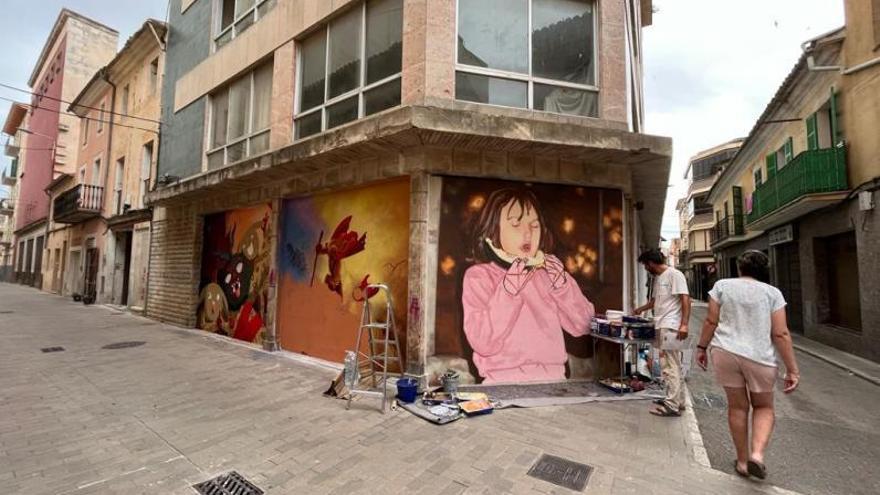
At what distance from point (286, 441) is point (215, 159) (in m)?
8.57

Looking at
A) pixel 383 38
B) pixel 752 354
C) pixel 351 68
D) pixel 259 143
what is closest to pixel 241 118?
pixel 259 143

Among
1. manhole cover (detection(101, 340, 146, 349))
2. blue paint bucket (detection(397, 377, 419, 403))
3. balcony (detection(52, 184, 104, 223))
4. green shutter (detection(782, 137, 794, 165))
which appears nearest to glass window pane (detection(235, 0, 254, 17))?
manhole cover (detection(101, 340, 146, 349))

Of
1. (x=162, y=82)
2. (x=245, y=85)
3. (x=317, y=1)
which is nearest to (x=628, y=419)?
(x=317, y=1)

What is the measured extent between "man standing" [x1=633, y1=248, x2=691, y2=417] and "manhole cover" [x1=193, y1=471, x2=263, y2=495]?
4.33 meters

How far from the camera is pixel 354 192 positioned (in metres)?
6.88

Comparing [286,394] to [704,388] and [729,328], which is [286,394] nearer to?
[729,328]

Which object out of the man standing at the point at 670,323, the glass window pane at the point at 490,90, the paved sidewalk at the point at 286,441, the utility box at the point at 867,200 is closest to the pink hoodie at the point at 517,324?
the paved sidewalk at the point at 286,441

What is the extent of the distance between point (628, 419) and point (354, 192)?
5.12m

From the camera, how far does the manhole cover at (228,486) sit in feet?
9.89

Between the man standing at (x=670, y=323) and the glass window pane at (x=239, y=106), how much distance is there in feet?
29.1

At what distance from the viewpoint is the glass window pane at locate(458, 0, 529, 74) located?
6211mm

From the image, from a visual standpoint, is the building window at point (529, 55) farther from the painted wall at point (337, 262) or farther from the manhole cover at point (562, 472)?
the manhole cover at point (562, 472)

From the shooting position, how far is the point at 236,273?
9352 mm

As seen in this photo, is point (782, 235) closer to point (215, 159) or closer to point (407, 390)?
point (407, 390)
